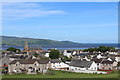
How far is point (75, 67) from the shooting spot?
45.1ft

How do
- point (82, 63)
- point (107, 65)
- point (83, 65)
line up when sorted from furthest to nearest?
point (107, 65) → point (82, 63) → point (83, 65)

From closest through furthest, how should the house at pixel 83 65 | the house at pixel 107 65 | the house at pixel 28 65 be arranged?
the house at pixel 28 65
the house at pixel 83 65
the house at pixel 107 65

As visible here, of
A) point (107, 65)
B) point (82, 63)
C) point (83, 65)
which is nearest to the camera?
point (83, 65)

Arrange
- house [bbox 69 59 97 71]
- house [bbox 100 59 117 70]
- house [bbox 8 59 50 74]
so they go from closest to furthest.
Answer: house [bbox 8 59 50 74]
house [bbox 69 59 97 71]
house [bbox 100 59 117 70]

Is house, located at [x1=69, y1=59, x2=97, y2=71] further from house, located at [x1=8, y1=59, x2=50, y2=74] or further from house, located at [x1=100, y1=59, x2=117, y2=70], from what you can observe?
house, located at [x1=8, y1=59, x2=50, y2=74]

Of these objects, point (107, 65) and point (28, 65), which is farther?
point (107, 65)

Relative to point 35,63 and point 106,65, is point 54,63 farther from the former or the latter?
point 106,65

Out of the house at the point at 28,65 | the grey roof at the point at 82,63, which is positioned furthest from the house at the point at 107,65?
the house at the point at 28,65

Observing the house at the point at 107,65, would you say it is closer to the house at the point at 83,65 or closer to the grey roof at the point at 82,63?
the house at the point at 83,65

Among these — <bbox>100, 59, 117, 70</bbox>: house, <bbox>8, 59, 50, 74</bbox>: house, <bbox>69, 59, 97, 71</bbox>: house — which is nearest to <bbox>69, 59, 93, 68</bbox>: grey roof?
<bbox>69, 59, 97, 71</bbox>: house

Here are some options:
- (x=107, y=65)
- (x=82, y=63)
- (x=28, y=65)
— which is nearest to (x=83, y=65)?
(x=82, y=63)

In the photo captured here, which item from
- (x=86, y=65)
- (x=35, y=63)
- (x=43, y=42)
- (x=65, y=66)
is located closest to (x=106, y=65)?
(x=86, y=65)

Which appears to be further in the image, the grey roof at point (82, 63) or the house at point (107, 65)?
the house at point (107, 65)

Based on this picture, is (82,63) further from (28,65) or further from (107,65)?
(28,65)
